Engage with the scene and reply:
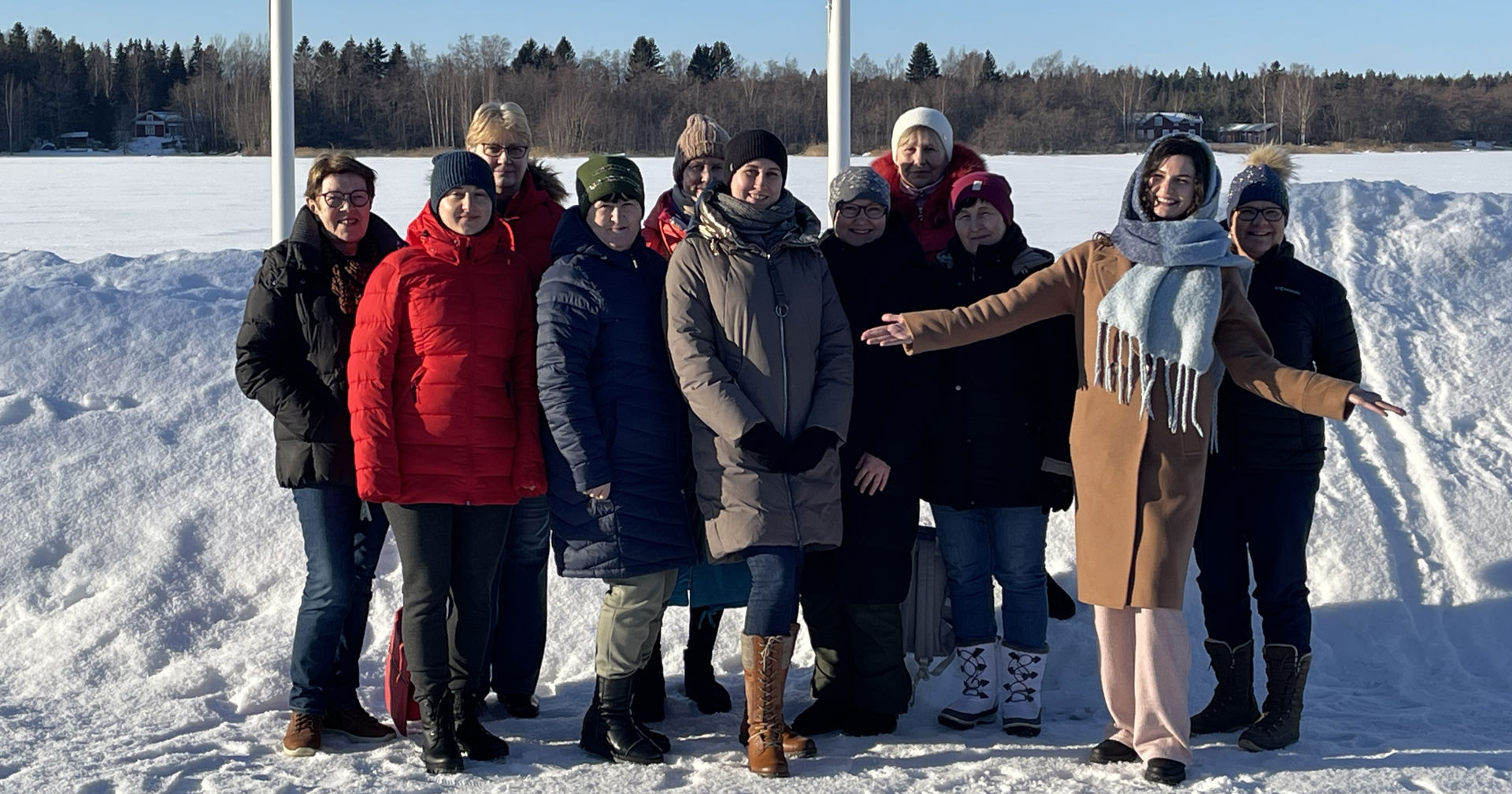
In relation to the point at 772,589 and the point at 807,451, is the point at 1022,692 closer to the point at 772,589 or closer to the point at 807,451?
the point at 772,589

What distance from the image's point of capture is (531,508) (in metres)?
3.94

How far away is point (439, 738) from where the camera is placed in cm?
361

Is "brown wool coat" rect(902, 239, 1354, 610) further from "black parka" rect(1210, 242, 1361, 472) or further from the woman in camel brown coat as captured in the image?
"black parka" rect(1210, 242, 1361, 472)

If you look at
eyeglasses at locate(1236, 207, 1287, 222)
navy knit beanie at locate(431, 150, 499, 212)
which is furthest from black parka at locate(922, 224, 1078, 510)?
navy knit beanie at locate(431, 150, 499, 212)

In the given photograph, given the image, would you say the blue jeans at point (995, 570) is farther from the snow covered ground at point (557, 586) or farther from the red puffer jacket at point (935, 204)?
the red puffer jacket at point (935, 204)

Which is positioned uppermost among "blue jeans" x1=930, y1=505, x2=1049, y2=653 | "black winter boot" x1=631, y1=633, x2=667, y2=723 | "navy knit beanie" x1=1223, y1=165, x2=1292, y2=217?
"navy knit beanie" x1=1223, y1=165, x2=1292, y2=217

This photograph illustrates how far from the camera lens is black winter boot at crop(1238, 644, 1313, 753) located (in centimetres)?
382

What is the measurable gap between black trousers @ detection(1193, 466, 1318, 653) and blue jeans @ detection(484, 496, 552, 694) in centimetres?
204

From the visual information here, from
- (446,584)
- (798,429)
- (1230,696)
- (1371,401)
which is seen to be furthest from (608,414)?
(1230,696)

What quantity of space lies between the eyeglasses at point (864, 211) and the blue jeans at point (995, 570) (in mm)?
918

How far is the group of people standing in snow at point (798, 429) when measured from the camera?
3.52 metres

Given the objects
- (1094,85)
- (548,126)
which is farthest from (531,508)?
(1094,85)

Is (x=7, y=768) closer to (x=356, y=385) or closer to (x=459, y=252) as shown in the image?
(x=356, y=385)

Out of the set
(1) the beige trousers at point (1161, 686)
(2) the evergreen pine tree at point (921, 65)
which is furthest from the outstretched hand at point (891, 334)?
(2) the evergreen pine tree at point (921, 65)
